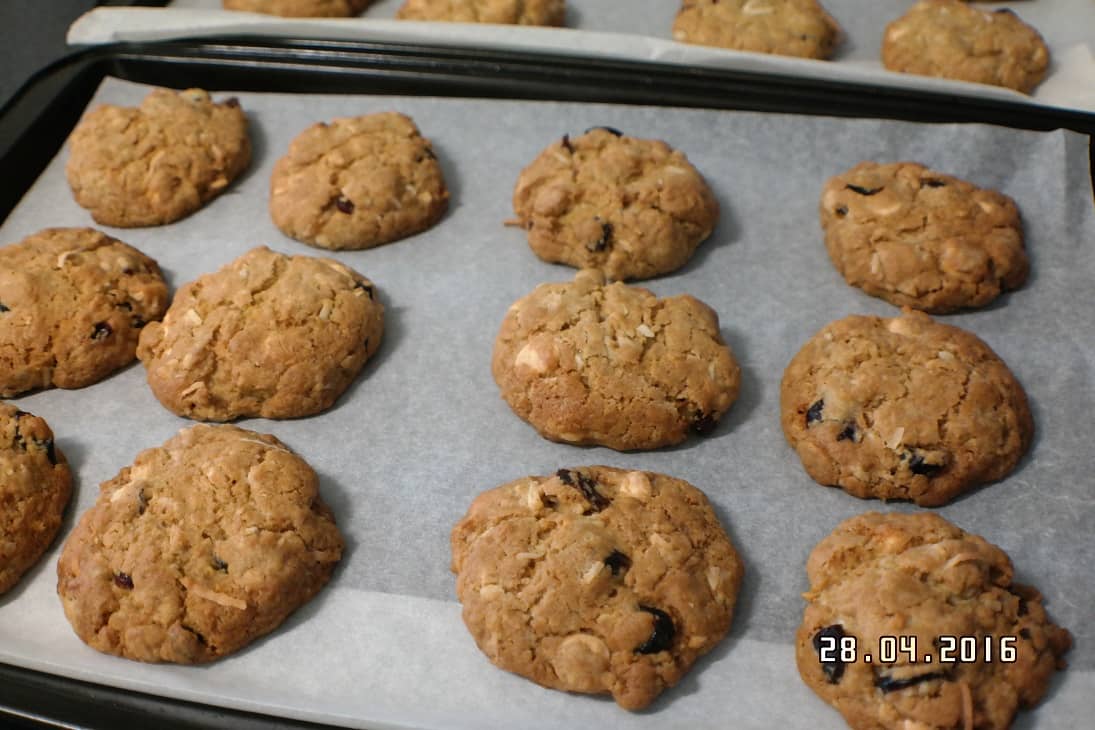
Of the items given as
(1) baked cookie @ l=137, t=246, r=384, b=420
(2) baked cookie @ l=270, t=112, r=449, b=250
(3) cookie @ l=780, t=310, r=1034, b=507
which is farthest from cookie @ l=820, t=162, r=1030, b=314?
(1) baked cookie @ l=137, t=246, r=384, b=420

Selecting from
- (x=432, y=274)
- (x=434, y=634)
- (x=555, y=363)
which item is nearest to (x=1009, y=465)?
(x=555, y=363)

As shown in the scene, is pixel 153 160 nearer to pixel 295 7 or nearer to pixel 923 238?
pixel 295 7

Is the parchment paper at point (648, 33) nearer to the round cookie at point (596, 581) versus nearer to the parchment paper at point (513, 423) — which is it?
the parchment paper at point (513, 423)

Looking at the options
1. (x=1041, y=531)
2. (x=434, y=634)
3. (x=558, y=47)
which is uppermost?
(x=558, y=47)

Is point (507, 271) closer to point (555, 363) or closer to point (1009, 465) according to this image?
point (555, 363)

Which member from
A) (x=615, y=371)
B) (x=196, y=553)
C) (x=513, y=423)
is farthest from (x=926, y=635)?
(x=196, y=553)

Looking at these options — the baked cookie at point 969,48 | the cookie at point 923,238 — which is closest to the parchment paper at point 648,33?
the baked cookie at point 969,48

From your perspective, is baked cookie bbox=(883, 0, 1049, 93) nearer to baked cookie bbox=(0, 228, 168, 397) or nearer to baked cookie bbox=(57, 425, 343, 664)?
baked cookie bbox=(57, 425, 343, 664)
